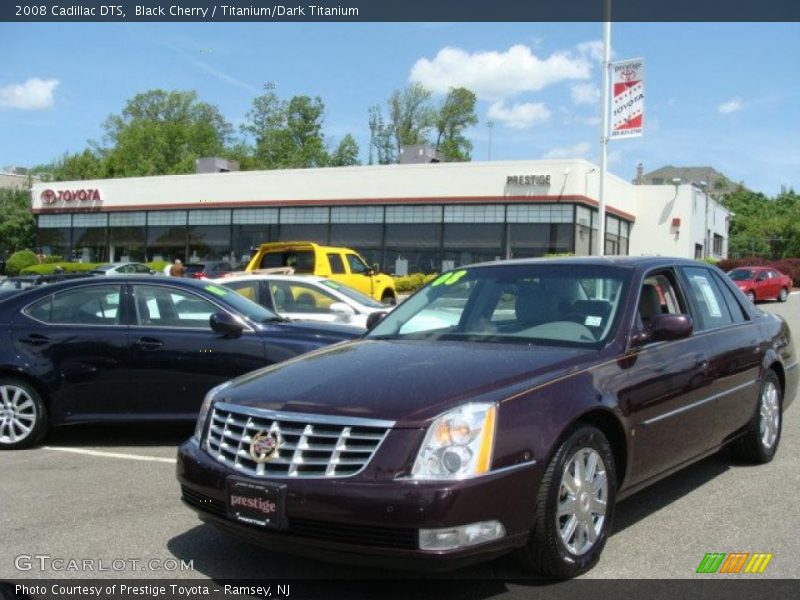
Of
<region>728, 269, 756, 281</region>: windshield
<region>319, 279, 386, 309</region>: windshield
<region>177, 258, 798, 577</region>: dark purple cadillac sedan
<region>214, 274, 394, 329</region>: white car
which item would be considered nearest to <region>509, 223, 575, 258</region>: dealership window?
<region>728, 269, 756, 281</region>: windshield

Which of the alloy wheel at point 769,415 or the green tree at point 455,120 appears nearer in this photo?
the alloy wheel at point 769,415

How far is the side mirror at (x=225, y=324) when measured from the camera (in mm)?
7137

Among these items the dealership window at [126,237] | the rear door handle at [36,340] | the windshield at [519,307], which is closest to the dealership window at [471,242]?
the dealership window at [126,237]

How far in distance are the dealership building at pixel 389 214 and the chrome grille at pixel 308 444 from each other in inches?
1180

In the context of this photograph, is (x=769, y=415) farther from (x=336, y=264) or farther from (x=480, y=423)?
(x=336, y=264)

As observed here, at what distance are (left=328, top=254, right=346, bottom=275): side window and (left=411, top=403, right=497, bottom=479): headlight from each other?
1474cm

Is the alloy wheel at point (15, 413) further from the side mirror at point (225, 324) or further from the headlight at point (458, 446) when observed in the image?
the headlight at point (458, 446)

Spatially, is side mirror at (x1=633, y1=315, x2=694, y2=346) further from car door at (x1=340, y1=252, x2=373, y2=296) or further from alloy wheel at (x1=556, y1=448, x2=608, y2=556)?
car door at (x1=340, y1=252, x2=373, y2=296)

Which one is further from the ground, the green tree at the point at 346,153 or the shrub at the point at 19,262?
the green tree at the point at 346,153

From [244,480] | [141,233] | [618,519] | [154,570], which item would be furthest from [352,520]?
[141,233]

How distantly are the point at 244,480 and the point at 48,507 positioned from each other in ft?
7.62

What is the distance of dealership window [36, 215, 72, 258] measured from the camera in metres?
45.8

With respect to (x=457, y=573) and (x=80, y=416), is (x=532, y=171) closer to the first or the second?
(x=80, y=416)

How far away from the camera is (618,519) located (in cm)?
499
